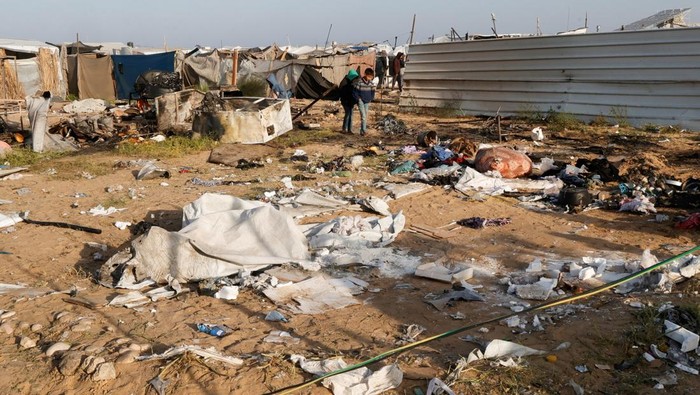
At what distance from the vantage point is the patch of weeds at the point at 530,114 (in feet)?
46.0

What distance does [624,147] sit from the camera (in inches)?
419

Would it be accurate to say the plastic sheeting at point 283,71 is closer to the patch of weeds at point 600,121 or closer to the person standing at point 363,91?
the person standing at point 363,91

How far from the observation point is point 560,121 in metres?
13.3

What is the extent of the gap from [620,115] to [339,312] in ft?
34.4

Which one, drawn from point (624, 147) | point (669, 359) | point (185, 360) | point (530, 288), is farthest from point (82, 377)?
point (624, 147)

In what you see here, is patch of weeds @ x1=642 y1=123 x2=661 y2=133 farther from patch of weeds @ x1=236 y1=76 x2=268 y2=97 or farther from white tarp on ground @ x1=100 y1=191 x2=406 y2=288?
patch of weeds @ x1=236 y1=76 x2=268 y2=97

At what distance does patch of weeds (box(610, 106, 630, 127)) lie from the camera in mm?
12797

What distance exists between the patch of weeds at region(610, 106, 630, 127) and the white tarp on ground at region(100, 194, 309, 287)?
374 inches

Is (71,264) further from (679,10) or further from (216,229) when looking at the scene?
(679,10)

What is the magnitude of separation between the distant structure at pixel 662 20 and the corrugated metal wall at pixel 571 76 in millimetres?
4247

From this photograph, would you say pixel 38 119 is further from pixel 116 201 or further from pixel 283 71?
pixel 283 71

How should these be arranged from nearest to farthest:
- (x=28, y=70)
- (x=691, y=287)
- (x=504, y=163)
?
(x=691, y=287), (x=504, y=163), (x=28, y=70)

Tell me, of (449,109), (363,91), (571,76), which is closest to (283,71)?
(449,109)

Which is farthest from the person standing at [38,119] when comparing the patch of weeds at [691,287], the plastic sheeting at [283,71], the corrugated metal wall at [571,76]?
the patch of weeds at [691,287]
